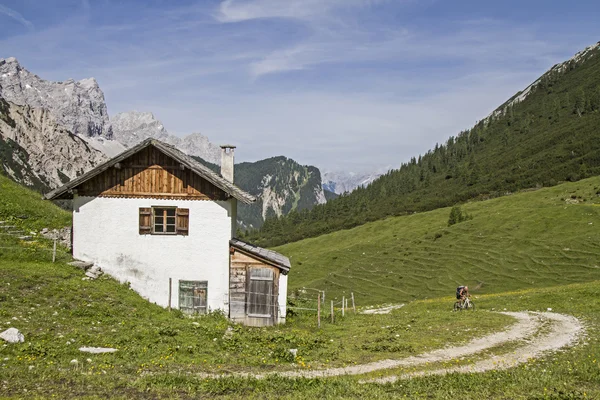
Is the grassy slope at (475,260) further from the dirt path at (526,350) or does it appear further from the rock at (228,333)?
the rock at (228,333)

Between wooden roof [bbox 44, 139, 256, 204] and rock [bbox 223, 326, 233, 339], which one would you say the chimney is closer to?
wooden roof [bbox 44, 139, 256, 204]

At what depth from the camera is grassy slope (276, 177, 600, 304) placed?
55344 mm

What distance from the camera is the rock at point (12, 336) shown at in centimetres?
1575

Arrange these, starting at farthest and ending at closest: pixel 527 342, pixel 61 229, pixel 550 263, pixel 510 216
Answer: pixel 510 216 < pixel 550 263 < pixel 61 229 < pixel 527 342

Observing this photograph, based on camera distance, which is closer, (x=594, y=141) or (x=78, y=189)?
(x=78, y=189)

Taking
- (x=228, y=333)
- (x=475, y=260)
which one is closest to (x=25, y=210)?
(x=228, y=333)

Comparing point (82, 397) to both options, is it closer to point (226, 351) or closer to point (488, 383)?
point (226, 351)

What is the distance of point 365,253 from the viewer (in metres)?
80.7

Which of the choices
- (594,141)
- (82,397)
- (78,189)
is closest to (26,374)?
(82,397)

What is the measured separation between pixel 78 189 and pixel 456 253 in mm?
53737

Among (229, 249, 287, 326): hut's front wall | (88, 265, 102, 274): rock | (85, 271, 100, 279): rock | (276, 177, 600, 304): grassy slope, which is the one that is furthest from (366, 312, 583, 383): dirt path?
(276, 177, 600, 304): grassy slope

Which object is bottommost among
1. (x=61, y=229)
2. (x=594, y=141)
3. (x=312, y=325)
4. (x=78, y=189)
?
(x=312, y=325)

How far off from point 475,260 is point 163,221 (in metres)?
47.9

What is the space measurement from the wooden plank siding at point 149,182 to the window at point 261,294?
5.09 m
